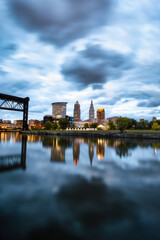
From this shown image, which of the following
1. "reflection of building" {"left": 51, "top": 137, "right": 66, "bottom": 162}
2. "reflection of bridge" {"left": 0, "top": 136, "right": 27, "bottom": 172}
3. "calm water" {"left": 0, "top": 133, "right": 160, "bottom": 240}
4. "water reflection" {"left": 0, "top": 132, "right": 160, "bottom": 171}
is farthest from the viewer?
"reflection of building" {"left": 51, "top": 137, "right": 66, "bottom": 162}

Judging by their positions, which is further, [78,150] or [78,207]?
[78,150]

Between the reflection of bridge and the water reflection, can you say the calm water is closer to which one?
the reflection of bridge

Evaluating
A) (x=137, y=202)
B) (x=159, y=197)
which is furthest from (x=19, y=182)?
(x=159, y=197)

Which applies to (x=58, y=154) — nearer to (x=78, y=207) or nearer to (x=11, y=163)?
(x=11, y=163)

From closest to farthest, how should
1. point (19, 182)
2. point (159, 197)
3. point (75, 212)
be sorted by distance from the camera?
point (75, 212), point (159, 197), point (19, 182)

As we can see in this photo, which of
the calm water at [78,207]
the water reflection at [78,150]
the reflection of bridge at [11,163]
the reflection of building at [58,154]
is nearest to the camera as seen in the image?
the calm water at [78,207]

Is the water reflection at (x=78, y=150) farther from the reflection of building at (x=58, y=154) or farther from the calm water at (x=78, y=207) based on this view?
the calm water at (x=78, y=207)

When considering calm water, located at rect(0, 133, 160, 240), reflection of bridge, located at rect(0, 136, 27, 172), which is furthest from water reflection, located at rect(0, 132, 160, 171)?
calm water, located at rect(0, 133, 160, 240)

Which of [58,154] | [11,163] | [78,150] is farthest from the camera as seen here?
[78,150]

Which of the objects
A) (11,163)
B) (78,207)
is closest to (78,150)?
(11,163)

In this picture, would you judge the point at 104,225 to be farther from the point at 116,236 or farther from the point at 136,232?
the point at 136,232

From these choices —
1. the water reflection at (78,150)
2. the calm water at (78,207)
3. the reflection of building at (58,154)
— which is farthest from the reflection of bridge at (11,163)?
the reflection of building at (58,154)

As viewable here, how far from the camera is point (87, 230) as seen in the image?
4.04m

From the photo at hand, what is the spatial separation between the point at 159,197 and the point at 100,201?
2.74 m
